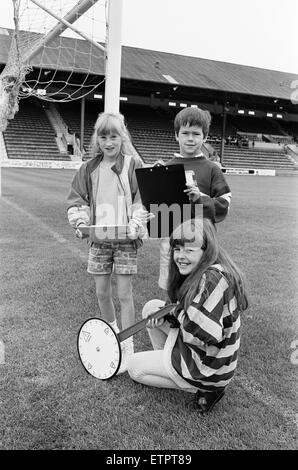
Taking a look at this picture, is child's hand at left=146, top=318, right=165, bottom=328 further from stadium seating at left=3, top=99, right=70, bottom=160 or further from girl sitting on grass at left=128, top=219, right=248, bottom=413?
stadium seating at left=3, top=99, right=70, bottom=160

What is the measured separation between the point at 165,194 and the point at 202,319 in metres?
0.77

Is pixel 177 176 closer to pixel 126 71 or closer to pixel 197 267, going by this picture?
pixel 197 267

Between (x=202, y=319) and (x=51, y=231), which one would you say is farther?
(x=51, y=231)

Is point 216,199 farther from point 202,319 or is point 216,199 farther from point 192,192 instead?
point 202,319

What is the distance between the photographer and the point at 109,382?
2492 millimetres

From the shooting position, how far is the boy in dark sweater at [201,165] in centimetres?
267

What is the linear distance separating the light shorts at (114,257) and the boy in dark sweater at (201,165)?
0.50 metres

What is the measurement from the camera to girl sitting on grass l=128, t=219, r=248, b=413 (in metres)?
2.06

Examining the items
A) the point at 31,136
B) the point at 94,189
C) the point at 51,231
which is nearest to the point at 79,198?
the point at 94,189

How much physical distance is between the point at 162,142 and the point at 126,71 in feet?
17.7

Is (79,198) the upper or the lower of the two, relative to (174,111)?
lower

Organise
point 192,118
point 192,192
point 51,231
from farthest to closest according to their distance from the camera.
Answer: point 51,231
point 192,118
point 192,192

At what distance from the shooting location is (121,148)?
2.76 m

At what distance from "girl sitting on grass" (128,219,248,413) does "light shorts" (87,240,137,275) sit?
1.57 feet
